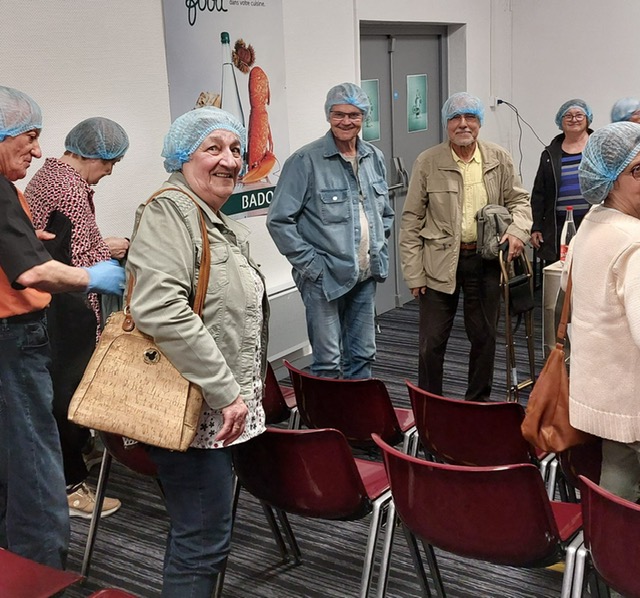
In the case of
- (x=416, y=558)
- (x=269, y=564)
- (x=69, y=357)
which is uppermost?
(x=69, y=357)

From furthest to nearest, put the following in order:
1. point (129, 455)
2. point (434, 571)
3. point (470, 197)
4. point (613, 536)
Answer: point (470, 197), point (129, 455), point (434, 571), point (613, 536)

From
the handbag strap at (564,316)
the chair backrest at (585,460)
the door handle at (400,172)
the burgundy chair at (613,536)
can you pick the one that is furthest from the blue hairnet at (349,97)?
the door handle at (400,172)

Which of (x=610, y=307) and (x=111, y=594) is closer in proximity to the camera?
(x=111, y=594)

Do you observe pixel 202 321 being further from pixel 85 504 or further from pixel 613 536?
pixel 85 504

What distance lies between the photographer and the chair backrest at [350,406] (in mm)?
2676

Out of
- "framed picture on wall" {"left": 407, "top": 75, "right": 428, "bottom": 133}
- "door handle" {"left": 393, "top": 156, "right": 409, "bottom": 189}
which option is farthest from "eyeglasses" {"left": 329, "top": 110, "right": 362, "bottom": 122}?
"framed picture on wall" {"left": 407, "top": 75, "right": 428, "bottom": 133}

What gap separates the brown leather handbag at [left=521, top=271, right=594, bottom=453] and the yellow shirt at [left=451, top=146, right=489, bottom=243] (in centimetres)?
158

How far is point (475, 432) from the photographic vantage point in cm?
247

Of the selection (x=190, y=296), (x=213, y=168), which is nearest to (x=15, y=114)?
(x=213, y=168)

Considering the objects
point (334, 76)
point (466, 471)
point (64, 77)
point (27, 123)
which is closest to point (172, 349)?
point (466, 471)

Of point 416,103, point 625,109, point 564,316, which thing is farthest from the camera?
point 416,103

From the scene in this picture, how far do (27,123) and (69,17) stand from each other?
5.00 feet

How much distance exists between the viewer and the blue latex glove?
221 centimetres

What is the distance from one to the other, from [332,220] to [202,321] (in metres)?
1.70
